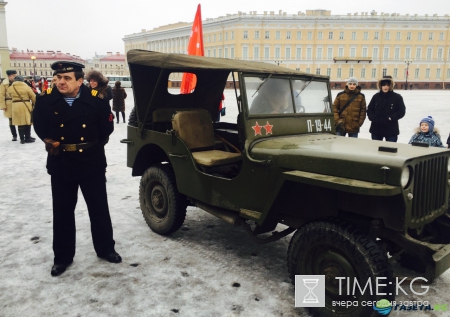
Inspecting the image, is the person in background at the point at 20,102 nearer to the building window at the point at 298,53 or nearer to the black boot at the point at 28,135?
the black boot at the point at 28,135

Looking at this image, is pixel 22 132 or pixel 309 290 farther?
pixel 22 132

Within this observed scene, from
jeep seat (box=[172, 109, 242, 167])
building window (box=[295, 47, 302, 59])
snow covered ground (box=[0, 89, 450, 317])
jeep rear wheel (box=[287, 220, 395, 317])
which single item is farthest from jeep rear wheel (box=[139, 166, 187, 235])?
building window (box=[295, 47, 302, 59])

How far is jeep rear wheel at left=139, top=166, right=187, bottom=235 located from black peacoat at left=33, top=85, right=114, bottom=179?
931 mm

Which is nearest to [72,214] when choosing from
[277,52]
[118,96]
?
[118,96]

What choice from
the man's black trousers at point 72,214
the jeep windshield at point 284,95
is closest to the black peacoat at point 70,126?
the man's black trousers at point 72,214

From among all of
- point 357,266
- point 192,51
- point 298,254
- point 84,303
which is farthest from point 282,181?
point 192,51

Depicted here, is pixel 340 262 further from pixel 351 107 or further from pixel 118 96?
pixel 118 96

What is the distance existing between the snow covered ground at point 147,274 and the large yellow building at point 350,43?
6842 cm

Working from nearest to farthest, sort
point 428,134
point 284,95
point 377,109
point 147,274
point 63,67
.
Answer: point 63,67
point 147,274
point 284,95
point 428,134
point 377,109

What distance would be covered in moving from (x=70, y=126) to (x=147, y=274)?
1.42 m

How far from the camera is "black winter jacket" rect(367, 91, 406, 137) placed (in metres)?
6.34

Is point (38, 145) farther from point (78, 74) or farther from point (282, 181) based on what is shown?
point (282, 181)

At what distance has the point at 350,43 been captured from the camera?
237 ft

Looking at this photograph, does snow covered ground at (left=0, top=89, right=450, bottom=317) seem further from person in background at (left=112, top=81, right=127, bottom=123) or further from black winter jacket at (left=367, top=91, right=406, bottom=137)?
person in background at (left=112, top=81, right=127, bottom=123)
